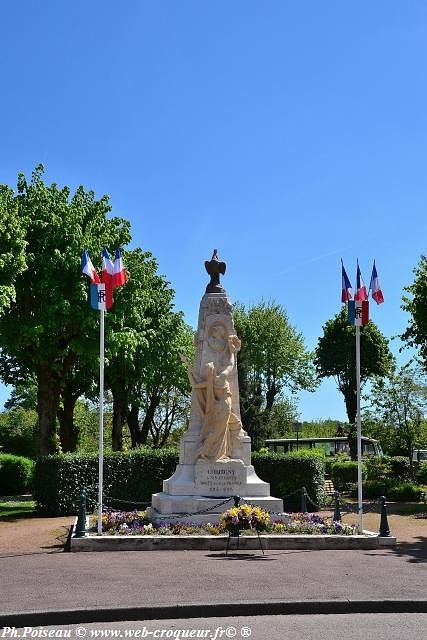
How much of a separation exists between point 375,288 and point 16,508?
15741 millimetres

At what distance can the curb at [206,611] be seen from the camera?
28.6ft

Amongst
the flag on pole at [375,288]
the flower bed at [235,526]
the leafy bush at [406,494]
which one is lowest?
the leafy bush at [406,494]

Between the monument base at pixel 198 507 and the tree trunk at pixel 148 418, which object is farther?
the tree trunk at pixel 148 418

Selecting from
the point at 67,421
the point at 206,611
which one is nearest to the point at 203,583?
the point at 206,611

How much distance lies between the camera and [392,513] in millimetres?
24641

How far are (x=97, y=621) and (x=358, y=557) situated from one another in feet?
22.3

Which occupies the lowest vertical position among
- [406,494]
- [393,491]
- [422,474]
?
[406,494]

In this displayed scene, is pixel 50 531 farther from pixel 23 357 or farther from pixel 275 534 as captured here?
pixel 23 357

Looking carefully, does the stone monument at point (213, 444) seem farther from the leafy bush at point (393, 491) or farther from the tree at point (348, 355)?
the tree at point (348, 355)

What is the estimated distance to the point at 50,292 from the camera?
27.6m

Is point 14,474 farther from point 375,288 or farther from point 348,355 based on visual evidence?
Answer: point 348,355

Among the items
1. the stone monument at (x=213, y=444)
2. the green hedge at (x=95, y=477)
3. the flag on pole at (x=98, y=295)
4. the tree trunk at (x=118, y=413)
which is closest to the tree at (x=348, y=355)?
the tree trunk at (x=118, y=413)

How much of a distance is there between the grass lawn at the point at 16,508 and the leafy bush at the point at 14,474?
2951mm

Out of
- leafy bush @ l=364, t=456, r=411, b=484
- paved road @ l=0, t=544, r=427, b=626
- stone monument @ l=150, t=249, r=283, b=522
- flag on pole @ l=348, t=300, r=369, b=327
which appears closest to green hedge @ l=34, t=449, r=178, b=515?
stone monument @ l=150, t=249, r=283, b=522
